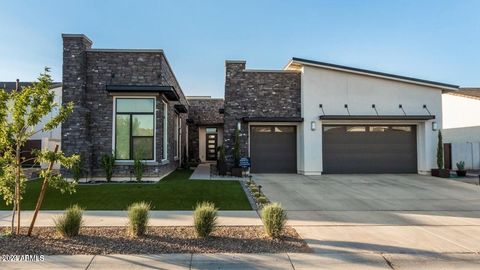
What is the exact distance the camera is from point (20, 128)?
5.73 meters

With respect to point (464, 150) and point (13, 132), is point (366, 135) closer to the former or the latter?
point (464, 150)

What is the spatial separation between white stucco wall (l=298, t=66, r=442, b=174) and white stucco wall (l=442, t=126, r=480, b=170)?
566 cm

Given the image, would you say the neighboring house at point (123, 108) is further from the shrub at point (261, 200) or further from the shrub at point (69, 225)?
the shrub at point (69, 225)

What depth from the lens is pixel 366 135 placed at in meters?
17.5

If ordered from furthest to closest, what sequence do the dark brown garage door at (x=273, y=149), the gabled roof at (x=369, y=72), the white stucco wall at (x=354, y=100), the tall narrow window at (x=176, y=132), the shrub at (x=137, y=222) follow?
the tall narrow window at (x=176, y=132) < the dark brown garage door at (x=273, y=149) < the white stucco wall at (x=354, y=100) < the gabled roof at (x=369, y=72) < the shrub at (x=137, y=222)

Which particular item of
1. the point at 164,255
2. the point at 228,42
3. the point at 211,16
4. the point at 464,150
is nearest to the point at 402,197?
the point at 164,255

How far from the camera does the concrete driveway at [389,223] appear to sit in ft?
16.1

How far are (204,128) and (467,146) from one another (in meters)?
18.3

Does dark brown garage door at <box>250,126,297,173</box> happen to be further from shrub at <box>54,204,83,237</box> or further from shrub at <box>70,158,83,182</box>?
shrub at <box>54,204,83,237</box>

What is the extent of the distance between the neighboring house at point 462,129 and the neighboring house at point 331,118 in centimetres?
525

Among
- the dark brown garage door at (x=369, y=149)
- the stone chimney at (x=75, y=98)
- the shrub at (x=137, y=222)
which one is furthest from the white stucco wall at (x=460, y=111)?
the shrub at (x=137, y=222)

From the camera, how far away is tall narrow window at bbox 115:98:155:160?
13711 millimetres

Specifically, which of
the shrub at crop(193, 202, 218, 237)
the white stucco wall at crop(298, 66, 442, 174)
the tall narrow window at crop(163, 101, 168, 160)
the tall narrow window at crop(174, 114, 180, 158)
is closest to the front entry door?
the tall narrow window at crop(174, 114, 180, 158)

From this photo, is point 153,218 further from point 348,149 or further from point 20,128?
point 348,149
